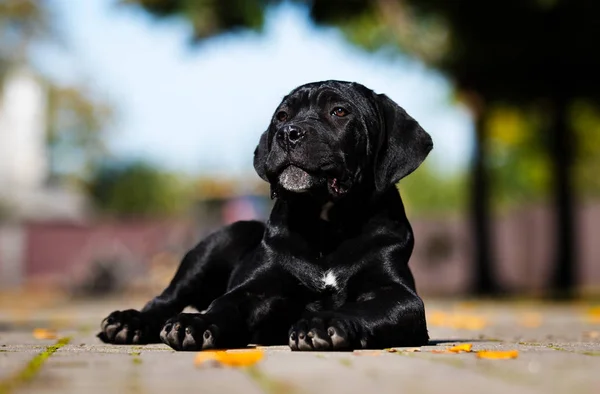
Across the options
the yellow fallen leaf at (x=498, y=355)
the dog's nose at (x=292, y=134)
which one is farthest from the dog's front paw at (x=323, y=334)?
the dog's nose at (x=292, y=134)

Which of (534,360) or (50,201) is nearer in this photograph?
(534,360)

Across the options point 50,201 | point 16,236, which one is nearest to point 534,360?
point 16,236

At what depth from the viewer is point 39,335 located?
700 cm

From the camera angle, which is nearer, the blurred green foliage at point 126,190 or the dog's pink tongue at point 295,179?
the dog's pink tongue at point 295,179

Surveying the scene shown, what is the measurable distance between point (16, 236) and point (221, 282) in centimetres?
3232

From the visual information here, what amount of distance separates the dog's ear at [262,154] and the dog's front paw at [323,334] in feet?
4.67

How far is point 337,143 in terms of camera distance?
542cm

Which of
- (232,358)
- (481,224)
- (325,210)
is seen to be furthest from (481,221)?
(232,358)

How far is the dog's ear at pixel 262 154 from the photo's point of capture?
596 centimetres

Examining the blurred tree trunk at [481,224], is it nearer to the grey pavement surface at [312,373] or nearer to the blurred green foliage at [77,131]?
the grey pavement surface at [312,373]

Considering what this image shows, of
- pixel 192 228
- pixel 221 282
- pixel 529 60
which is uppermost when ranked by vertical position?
pixel 529 60

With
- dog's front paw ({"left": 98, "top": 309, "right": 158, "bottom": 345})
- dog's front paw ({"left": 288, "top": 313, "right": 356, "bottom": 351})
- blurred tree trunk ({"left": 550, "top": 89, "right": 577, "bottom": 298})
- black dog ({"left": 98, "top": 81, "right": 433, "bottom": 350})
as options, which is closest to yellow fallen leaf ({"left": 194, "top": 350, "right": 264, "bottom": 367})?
dog's front paw ({"left": 288, "top": 313, "right": 356, "bottom": 351})

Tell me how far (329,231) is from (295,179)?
0.38 metres

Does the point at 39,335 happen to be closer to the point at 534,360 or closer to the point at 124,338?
the point at 124,338
